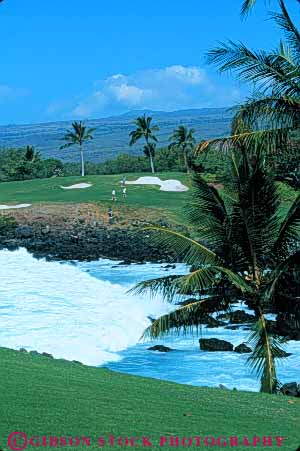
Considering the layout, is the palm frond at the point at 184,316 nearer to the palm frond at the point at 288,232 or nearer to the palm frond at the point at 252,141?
the palm frond at the point at 288,232

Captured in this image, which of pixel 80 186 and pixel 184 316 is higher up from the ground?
pixel 184 316

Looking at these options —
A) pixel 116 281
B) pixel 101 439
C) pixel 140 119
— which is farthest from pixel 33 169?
pixel 101 439

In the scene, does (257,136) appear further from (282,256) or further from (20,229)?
(20,229)

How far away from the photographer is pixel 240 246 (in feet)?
39.7

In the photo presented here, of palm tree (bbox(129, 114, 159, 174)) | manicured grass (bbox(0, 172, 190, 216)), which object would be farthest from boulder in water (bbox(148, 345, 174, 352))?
palm tree (bbox(129, 114, 159, 174))

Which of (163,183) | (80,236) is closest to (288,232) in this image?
(80,236)

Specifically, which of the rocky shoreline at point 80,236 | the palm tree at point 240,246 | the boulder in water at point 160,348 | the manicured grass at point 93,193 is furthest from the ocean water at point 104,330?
the manicured grass at point 93,193

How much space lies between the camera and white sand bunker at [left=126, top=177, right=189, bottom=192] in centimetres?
4823

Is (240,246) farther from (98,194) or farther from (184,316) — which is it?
(98,194)

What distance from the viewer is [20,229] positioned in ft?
133

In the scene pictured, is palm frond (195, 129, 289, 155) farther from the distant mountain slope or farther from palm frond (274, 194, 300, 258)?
the distant mountain slope

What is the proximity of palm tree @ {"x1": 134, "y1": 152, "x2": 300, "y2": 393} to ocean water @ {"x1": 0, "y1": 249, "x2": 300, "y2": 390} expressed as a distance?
12.6ft

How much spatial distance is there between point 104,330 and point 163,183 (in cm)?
2984

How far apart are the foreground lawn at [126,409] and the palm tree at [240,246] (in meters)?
2.16
